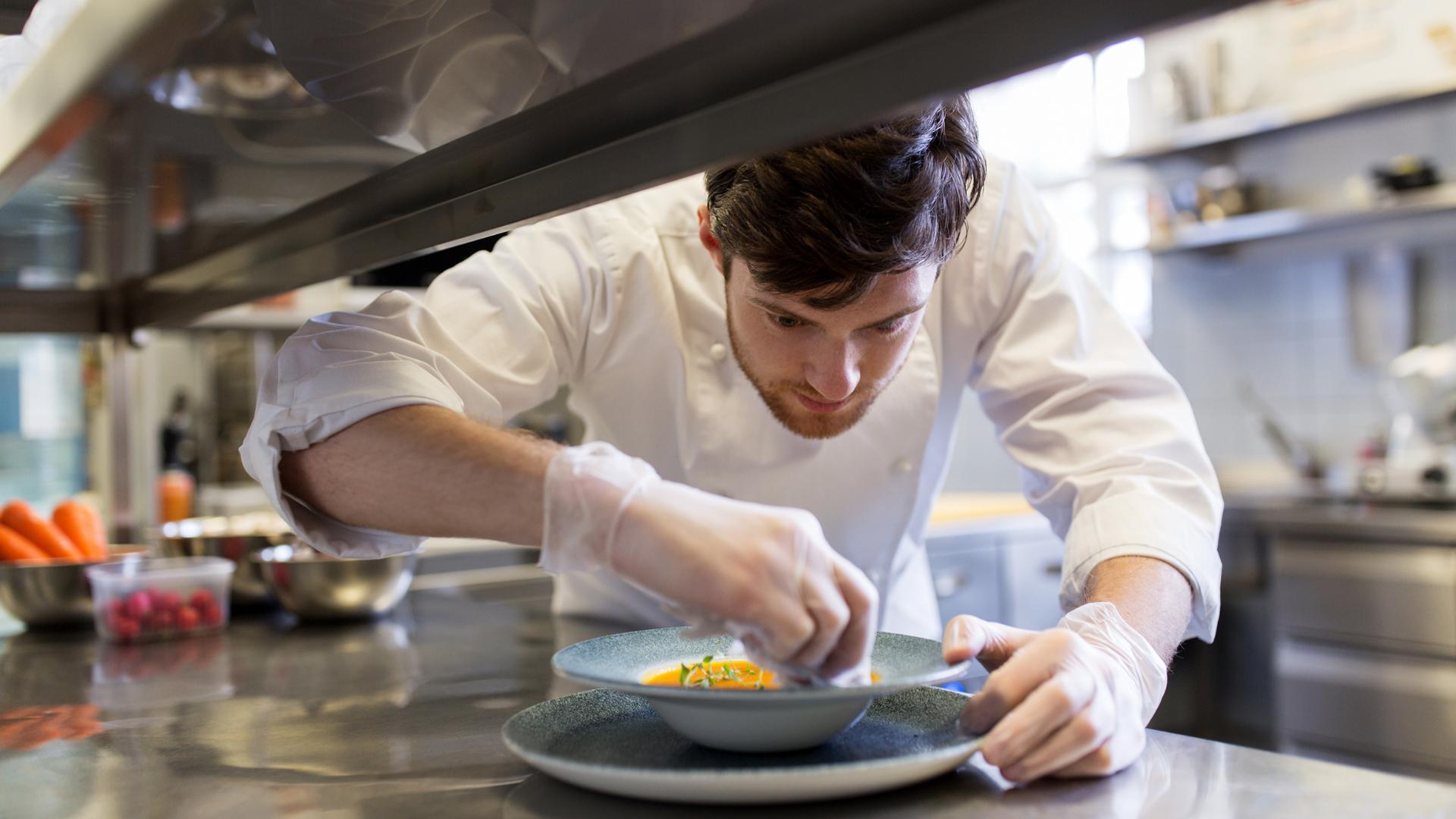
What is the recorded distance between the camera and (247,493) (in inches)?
136

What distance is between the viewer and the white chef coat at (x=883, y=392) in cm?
120

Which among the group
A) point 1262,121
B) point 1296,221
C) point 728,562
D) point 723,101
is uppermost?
point 1262,121

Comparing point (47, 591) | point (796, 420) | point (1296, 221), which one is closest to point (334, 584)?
point (47, 591)

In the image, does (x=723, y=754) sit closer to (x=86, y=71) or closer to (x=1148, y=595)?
(x=1148, y=595)

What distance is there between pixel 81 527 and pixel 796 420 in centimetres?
112

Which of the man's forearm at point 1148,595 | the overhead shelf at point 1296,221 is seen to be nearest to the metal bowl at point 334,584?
the man's forearm at point 1148,595

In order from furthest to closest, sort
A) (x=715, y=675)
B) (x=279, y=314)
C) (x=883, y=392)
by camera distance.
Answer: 1. (x=279, y=314)
2. (x=883, y=392)
3. (x=715, y=675)

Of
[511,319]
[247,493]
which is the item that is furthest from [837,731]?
[247,493]

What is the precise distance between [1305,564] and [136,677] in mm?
2522

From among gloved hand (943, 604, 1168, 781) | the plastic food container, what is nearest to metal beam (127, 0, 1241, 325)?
gloved hand (943, 604, 1168, 781)

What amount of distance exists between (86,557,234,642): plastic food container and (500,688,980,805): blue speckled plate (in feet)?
2.83

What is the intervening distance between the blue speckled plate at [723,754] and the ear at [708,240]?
1.71 ft

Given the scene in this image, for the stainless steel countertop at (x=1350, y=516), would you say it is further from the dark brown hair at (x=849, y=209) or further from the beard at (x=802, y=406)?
the dark brown hair at (x=849, y=209)

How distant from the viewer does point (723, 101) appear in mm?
636
